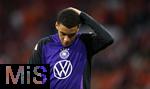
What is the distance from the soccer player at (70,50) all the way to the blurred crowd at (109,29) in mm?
4679

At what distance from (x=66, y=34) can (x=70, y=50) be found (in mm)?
222

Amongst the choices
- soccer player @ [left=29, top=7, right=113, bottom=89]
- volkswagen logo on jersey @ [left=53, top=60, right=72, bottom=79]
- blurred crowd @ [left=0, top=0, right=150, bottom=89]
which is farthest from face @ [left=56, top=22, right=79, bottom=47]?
blurred crowd @ [left=0, top=0, right=150, bottom=89]

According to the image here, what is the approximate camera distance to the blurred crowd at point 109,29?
12.4 m

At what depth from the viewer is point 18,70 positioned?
718 cm

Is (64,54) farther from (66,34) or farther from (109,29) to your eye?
(109,29)

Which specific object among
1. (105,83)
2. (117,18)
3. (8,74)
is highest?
(8,74)

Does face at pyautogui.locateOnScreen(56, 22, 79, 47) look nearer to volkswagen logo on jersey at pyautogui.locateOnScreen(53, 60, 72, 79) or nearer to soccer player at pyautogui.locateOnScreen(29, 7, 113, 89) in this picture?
soccer player at pyautogui.locateOnScreen(29, 7, 113, 89)

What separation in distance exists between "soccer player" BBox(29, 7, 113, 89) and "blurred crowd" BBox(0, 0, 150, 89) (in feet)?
15.4

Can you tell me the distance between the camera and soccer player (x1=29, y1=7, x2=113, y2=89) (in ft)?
22.4

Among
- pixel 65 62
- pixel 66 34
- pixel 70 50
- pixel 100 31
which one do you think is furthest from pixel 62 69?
pixel 100 31

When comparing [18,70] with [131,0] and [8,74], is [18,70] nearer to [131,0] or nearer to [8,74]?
[8,74]

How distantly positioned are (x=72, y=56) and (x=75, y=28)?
1.01 feet

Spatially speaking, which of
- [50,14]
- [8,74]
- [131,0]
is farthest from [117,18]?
[8,74]

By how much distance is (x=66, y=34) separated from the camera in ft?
22.4
